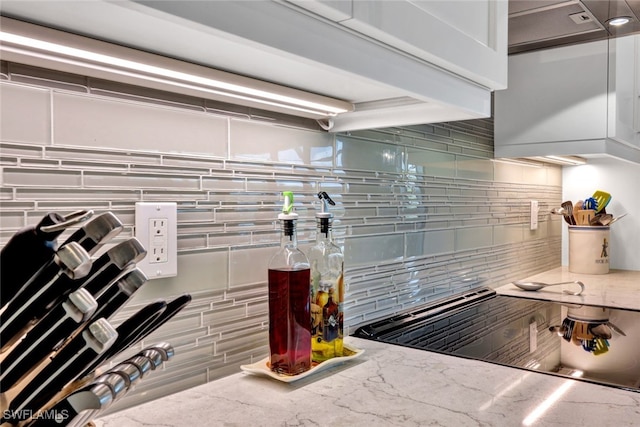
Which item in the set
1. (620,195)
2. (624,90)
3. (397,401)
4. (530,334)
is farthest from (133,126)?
(620,195)

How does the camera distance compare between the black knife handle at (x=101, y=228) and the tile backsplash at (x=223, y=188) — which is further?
the tile backsplash at (x=223, y=188)

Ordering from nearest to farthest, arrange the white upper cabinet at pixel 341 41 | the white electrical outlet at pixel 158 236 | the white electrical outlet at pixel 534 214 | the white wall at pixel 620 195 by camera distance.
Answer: the white upper cabinet at pixel 341 41 < the white electrical outlet at pixel 158 236 < the white electrical outlet at pixel 534 214 < the white wall at pixel 620 195

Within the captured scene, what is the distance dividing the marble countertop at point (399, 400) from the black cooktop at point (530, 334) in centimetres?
10

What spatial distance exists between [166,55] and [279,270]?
0.40m

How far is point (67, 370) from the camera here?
47 centimetres

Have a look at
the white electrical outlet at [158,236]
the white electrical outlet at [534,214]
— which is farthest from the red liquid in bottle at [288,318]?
the white electrical outlet at [534,214]

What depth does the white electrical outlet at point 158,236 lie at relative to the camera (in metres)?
0.79

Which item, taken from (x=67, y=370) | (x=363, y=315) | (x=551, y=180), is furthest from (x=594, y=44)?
(x=67, y=370)

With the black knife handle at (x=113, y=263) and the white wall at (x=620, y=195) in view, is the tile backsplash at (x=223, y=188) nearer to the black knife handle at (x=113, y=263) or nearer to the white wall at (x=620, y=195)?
the black knife handle at (x=113, y=263)

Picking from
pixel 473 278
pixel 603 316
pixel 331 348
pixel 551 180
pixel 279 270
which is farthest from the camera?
pixel 551 180

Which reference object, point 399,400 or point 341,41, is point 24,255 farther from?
point 399,400

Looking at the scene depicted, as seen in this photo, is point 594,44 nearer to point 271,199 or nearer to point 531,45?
point 531,45

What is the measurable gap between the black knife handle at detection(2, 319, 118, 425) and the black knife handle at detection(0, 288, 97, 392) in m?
0.01

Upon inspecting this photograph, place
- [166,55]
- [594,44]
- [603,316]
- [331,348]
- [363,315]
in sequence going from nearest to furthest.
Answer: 1. [166,55]
2. [331,348]
3. [363,315]
4. [603,316]
5. [594,44]
